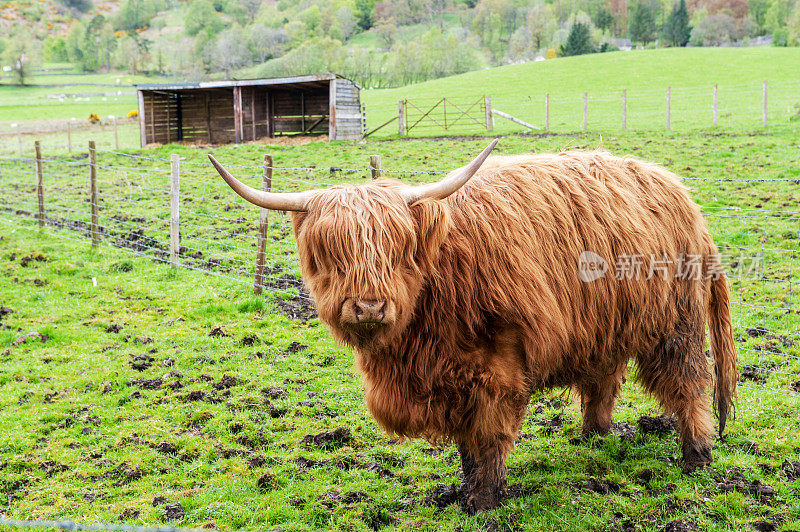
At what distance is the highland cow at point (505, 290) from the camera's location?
3.10m

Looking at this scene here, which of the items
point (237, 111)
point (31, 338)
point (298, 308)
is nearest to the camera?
point (31, 338)

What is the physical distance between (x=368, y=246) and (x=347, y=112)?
72.3 feet

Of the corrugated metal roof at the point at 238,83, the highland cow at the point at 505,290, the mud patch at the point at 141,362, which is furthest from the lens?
the corrugated metal roof at the point at 238,83

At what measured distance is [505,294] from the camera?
3.35m

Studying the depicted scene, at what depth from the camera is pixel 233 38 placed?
9981 cm

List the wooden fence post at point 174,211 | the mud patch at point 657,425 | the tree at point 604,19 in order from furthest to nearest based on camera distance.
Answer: the tree at point 604,19, the wooden fence post at point 174,211, the mud patch at point 657,425

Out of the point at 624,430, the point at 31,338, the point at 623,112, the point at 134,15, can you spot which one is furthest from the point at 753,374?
the point at 134,15

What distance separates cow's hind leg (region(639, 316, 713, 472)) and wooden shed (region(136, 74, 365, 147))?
21079mm

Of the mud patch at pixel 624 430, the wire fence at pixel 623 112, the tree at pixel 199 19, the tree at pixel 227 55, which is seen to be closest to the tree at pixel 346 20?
the tree at pixel 199 19

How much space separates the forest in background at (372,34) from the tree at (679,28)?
128 millimetres

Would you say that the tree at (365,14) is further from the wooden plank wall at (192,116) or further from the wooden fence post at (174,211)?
the wooden fence post at (174,211)

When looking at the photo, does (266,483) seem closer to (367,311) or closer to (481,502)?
(481,502)

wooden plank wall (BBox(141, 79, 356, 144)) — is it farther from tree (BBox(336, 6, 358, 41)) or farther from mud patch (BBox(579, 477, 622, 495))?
tree (BBox(336, 6, 358, 41))

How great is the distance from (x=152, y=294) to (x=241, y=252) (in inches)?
62.3
